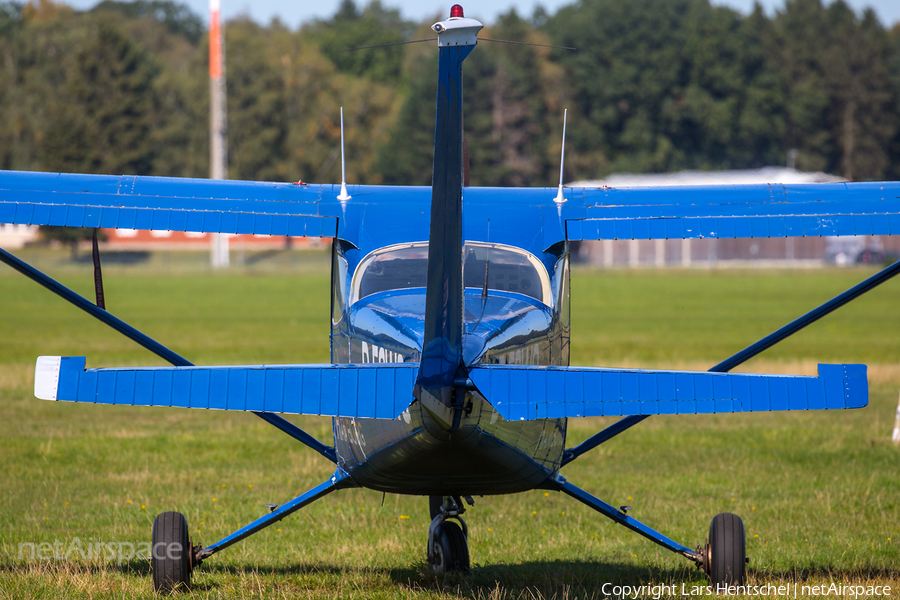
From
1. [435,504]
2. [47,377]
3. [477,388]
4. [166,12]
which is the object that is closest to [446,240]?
[477,388]

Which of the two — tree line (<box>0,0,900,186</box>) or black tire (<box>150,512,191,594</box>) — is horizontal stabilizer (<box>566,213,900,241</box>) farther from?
tree line (<box>0,0,900,186</box>)

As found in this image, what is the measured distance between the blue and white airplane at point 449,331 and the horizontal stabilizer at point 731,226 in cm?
1

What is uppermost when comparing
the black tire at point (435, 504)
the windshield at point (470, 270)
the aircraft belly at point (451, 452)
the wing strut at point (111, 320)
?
the windshield at point (470, 270)

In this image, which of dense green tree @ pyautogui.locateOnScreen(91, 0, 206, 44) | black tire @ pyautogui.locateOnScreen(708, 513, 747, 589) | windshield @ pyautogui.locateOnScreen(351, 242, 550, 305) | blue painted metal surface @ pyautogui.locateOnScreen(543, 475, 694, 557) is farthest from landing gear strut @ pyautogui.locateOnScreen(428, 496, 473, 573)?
dense green tree @ pyautogui.locateOnScreen(91, 0, 206, 44)

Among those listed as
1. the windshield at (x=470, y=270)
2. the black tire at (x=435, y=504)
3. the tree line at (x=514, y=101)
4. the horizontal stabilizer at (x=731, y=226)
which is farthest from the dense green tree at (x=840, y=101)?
the windshield at (x=470, y=270)

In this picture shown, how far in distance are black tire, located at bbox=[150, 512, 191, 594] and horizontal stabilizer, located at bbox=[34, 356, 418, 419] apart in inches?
97.8

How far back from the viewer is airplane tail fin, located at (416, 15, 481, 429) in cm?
374

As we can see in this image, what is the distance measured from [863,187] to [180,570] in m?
5.04

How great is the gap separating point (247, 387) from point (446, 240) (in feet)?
3.39

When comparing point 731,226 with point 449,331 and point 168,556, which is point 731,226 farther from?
point 168,556

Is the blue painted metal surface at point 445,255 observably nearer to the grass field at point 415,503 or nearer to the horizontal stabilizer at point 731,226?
the grass field at point 415,503

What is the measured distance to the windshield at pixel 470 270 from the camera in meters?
5.93

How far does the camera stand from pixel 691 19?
94.2m

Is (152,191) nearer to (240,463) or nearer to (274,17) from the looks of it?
(240,463)
